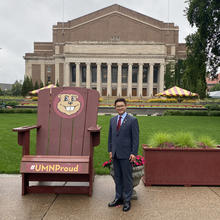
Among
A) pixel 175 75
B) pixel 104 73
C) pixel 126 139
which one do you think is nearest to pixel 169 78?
pixel 175 75

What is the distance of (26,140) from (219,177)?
3686 mm

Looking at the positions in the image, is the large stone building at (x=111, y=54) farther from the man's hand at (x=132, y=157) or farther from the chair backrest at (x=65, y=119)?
the man's hand at (x=132, y=157)

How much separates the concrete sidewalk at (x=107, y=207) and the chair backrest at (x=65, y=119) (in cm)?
92

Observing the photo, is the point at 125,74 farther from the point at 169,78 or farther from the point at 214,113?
the point at 214,113

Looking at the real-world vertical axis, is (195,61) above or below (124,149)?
above

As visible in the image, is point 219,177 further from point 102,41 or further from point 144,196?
point 102,41

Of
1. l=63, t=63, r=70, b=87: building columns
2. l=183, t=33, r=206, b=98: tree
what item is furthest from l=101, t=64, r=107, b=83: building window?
l=183, t=33, r=206, b=98: tree

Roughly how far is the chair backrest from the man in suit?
39.1 inches

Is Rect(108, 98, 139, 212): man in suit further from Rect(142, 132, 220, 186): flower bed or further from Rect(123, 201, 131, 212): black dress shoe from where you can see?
Rect(142, 132, 220, 186): flower bed

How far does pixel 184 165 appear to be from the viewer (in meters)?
4.10

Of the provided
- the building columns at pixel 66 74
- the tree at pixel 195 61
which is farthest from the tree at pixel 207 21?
the building columns at pixel 66 74

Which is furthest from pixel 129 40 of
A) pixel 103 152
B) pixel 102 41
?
pixel 103 152

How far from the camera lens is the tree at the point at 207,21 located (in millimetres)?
15922

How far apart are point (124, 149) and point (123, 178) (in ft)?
1.59
